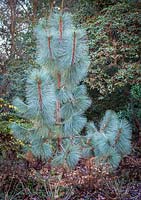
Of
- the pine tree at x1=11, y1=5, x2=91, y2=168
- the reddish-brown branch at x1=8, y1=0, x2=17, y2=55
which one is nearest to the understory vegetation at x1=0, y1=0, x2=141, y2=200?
the pine tree at x1=11, y1=5, x2=91, y2=168

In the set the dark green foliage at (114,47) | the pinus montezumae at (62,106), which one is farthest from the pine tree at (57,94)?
the dark green foliage at (114,47)

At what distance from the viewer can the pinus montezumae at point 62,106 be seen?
10.1 ft

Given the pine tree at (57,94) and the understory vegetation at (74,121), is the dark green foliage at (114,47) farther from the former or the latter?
the pine tree at (57,94)

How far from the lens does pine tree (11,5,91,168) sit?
3.07 metres

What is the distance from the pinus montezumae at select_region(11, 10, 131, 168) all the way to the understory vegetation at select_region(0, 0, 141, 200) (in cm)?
1

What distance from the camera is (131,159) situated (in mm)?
4684

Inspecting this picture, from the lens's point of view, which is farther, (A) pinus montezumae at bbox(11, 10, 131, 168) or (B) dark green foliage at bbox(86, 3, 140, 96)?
(B) dark green foliage at bbox(86, 3, 140, 96)

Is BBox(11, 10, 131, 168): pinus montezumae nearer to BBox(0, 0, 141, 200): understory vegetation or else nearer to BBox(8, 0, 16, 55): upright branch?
BBox(0, 0, 141, 200): understory vegetation

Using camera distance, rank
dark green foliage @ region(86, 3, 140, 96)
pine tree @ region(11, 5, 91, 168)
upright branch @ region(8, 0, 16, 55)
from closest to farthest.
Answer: pine tree @ region(11, 5, 91, 168) → dark green foliage @ region(86, 3, 140, 96) → upright branch @ region(8, 0, 16, 55)

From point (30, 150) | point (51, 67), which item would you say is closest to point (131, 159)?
point (30, 150)

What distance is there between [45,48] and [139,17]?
10.9ft

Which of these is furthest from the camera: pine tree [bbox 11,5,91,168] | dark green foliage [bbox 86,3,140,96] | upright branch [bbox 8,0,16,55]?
upright branch [bbox 8,0,16,55]

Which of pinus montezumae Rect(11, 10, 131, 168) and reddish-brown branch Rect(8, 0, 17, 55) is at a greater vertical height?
reddish-brown branch Rect(8, 0, 17, 55)

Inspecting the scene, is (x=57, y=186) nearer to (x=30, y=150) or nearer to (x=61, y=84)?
(x=30, y=150)
